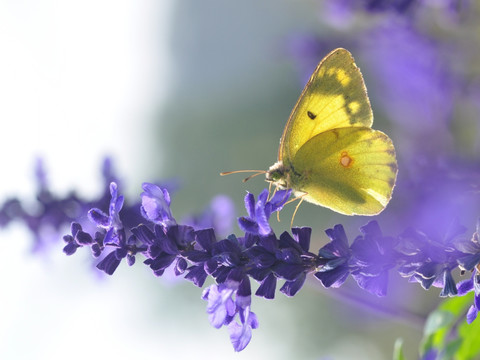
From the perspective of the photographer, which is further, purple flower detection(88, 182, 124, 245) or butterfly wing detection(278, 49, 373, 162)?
butterfly wing detection(278, 49, 373, 162)

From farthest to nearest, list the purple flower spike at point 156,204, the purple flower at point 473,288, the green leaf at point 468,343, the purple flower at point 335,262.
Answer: the green leaf at point 468,343 < the purple flower spike at point 156,204 < the purple flower at point 335,262 < the purple flower at point 473,288

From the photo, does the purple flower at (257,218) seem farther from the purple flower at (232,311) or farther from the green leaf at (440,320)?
the green leaf at (440,320)

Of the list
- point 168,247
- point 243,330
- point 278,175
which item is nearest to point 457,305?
point 278,175

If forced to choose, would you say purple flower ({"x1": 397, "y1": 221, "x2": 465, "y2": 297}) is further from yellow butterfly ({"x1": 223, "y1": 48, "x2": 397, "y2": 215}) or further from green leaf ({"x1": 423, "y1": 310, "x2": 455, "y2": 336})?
green leaf ({"x1": 423, "y1": 310, "x2": 455, "y2": 336})

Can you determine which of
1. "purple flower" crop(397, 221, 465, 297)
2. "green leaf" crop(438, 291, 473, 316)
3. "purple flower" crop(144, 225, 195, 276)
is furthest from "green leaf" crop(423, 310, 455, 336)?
"purple flower" crop(144, 225, 195, 276)

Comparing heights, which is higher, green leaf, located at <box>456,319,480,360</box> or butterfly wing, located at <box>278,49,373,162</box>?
butterfly wing, located at <box>278,49,373,162</box>

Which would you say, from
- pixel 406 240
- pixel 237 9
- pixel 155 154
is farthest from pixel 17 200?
pixel 237 9

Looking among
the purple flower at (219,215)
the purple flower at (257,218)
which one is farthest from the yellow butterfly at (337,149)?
the purple flower at (219,215)
